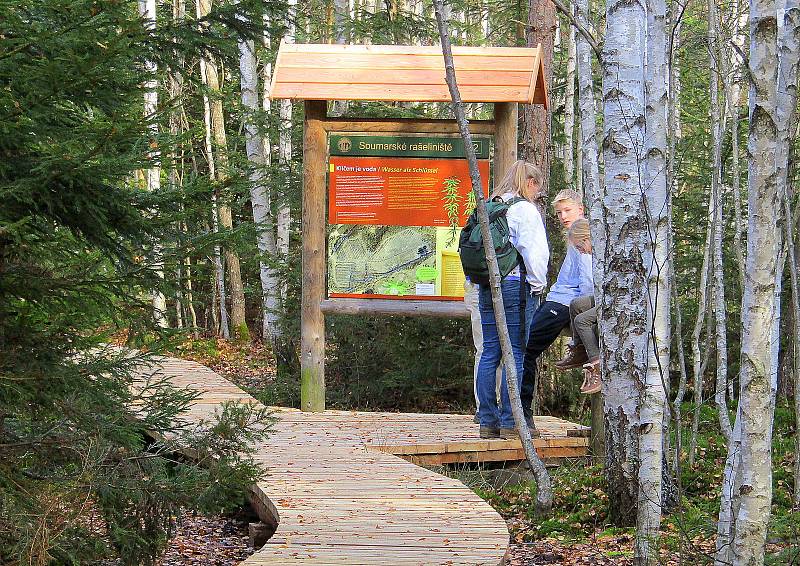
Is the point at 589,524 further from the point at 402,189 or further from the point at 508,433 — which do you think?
the point at 402,189

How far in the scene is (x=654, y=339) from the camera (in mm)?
4902

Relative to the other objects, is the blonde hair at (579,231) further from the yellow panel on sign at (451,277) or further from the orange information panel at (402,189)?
the yellow panel on sign at (451,277)

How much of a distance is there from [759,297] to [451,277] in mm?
5636

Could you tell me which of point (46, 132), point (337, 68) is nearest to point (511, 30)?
point (337, 68)

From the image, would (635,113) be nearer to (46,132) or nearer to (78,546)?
(46,132)

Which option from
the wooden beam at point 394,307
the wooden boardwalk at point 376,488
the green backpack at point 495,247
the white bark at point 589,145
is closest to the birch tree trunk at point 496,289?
the wooden boardwalk at point 376,488

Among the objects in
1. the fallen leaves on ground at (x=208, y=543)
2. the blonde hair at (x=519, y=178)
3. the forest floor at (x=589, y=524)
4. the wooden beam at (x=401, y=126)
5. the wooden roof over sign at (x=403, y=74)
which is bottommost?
the fallen leaves on ground at (x=208, y=543)

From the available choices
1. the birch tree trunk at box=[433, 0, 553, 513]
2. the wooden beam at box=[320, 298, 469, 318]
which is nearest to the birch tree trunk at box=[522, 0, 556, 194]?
the wooden beam at box=[320, 298, 469, 318]

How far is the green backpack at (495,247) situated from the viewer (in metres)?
7.30

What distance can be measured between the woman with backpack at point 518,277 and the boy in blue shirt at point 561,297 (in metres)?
0.10

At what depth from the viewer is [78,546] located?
4.76m

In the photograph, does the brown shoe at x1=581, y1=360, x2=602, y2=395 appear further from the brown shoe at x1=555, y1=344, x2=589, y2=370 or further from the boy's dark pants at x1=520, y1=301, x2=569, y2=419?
the boy's dark pants at x1=520, y1=301, x2=569, y2=419

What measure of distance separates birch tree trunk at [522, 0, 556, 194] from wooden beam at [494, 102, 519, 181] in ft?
3.08

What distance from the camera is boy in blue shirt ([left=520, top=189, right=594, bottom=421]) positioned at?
7711 mm
